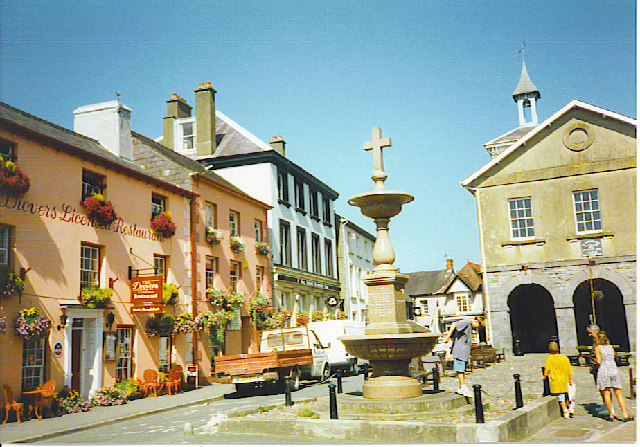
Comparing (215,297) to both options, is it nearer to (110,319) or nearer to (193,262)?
(193,262)

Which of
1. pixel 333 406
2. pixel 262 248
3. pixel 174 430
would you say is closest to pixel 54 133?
pixel 174 430

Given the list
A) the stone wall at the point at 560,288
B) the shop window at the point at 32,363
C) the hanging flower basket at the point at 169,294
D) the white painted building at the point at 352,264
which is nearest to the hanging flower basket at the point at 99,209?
the hanging flower basket at the point at 169,294

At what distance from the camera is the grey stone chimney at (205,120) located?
28703 millimetres

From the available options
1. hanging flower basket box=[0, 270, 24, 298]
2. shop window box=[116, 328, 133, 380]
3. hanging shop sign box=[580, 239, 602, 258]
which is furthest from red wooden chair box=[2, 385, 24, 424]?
hanging shop sign box=[580, 239, 602, 258]

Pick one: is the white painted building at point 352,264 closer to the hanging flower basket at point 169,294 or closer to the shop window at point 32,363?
the hanging flower basket at point 169,294

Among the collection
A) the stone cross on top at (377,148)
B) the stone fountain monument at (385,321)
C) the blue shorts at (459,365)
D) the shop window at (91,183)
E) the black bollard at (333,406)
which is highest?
the shop window at (91,183)

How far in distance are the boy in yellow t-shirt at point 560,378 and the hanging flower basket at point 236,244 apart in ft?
50.9

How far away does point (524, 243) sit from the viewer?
2394 cm

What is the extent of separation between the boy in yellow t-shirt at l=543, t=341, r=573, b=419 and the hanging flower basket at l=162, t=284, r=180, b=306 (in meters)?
12.0

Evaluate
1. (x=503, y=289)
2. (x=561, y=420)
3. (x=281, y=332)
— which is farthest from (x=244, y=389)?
(x=503, y=289)

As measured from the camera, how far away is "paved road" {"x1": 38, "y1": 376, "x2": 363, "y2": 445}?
9820mm

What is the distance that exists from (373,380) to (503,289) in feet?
48.8

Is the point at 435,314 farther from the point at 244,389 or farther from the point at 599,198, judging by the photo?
the point at 244,389

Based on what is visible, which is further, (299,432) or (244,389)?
(244,389)
